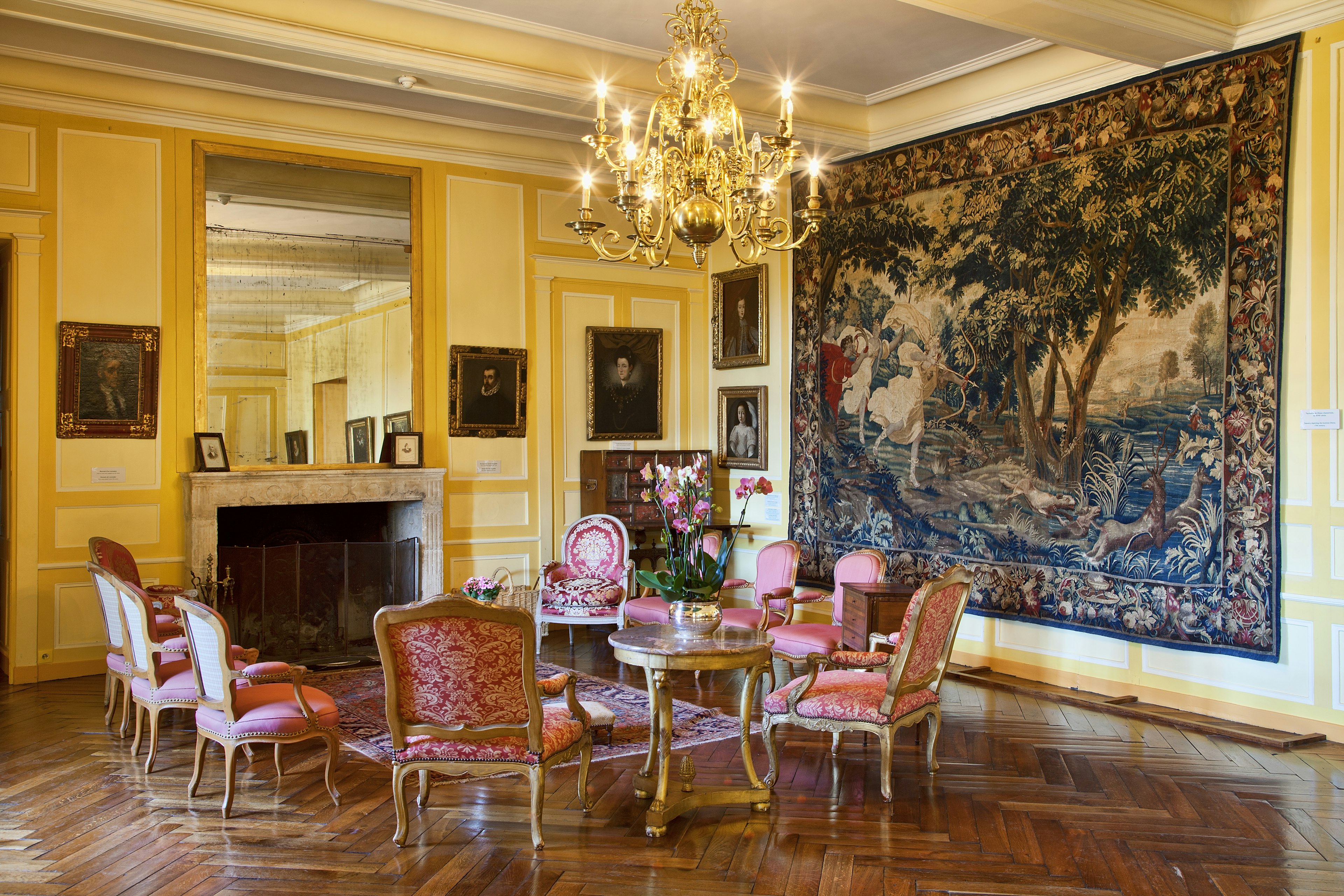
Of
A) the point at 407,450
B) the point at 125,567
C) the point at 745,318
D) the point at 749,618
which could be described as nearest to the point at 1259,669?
the point at 749,618

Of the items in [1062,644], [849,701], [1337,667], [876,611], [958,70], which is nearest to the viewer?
[849,701]

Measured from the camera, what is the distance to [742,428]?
30.4 feet

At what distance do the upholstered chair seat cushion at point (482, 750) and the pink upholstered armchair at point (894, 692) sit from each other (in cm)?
117

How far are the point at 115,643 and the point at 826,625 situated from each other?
13.5 ft

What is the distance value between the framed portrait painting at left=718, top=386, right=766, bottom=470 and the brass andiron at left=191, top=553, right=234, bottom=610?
4.29 m

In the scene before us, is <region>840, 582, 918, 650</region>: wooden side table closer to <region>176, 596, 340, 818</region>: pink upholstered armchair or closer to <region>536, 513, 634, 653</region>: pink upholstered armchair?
<region>536, 513, 634, 653</region>: pink upholstered armchair

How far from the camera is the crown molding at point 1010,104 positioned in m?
6.56

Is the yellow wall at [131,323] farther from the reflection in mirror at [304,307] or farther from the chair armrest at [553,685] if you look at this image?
the chair armrest at [553,685]

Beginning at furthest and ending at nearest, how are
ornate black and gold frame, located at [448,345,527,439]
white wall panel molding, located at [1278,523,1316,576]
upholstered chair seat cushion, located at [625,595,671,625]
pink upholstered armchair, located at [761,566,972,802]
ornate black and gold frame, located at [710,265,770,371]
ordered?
1. ornate black and gold frame, located at [710,265,770,371]
2. ornate black and gold frame, located at [448,345,527,439]
3. upholstered chair seat cushion, located at [625,595,671,625]
4. white wall panel molding, located at [1278,523,1316,576]
5. pink upholstered armchair, located at [761,566,972,802]

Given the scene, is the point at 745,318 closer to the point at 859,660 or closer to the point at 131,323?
the point at 859,660

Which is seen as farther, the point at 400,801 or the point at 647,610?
the point at 647,610

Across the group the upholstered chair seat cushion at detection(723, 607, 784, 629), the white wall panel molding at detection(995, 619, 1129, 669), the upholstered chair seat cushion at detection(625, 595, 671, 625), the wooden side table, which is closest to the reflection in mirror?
the upholstered chair seat cushion at detection(625, 595, 671, 625)

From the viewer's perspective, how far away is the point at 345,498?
7.80 m

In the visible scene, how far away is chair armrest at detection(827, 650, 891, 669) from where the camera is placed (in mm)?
5262
